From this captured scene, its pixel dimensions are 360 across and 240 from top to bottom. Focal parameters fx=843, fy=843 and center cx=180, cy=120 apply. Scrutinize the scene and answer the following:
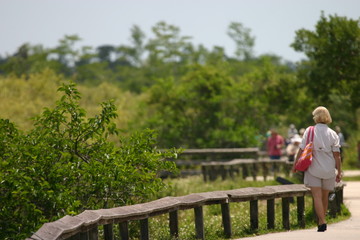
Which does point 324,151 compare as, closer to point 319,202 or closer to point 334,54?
point 319,202

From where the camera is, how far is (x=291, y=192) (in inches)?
515

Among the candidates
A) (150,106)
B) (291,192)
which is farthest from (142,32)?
(291,192)

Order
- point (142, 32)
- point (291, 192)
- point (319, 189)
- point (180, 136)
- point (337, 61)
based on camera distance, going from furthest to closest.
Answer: point (142, 32) < point (180, 136) < point (337, 61) < point (291, 192) < point (319, 189)

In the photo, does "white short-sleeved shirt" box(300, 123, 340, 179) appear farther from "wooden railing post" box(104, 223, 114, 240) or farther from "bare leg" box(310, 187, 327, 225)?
"wooden railing post" box(104, 223, 114, 240)

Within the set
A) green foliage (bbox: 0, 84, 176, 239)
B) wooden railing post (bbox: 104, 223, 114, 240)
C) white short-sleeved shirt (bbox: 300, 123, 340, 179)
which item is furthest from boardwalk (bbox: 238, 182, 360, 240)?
wooden railing post (bbox: 104, 223, 114, 240)

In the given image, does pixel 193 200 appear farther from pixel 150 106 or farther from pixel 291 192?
pixel 150 106

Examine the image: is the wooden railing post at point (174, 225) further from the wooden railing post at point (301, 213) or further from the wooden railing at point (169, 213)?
the wooden railing post at point (301, 213)

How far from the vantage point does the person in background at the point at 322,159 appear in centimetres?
1210

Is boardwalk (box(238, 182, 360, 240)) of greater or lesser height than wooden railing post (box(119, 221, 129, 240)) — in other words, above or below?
below

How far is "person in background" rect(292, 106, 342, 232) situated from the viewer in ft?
39.7

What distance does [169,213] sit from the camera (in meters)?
11.3

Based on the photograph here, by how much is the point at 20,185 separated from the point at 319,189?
14.1ft

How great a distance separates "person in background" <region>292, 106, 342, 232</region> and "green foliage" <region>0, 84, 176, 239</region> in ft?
7.02

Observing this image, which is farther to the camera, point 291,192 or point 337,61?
point 337,61
